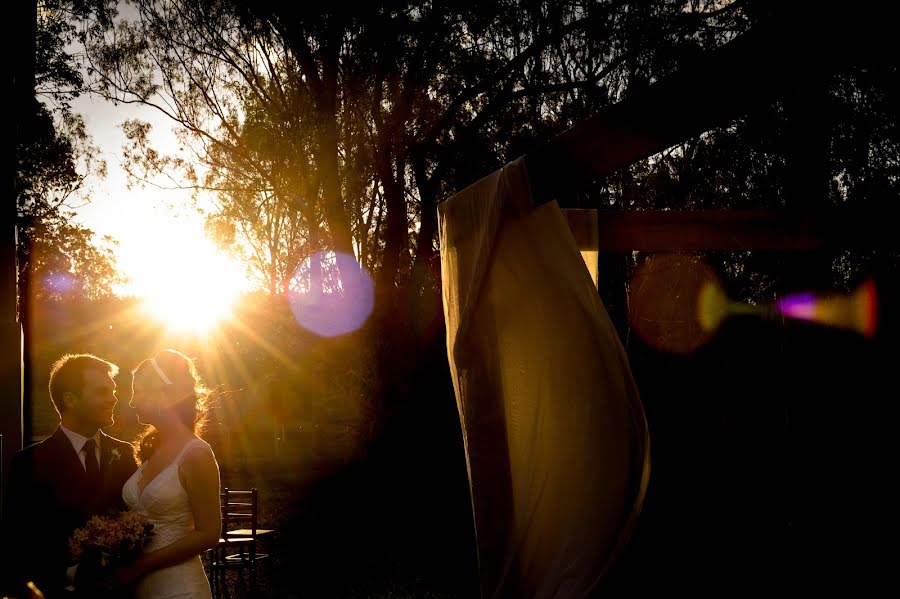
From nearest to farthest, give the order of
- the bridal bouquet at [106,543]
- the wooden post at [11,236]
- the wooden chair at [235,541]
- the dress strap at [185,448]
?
the bridal bouquet at [106,543] → the dress strap at [185,448] → the wooden post at [11,236] → the wooden chair at [235,541]

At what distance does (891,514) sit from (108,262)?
102 feet

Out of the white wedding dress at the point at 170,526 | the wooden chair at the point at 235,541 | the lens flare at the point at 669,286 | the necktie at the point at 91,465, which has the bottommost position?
the wooden chair at the point at 235,541

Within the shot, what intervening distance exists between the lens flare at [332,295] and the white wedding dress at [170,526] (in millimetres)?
12745

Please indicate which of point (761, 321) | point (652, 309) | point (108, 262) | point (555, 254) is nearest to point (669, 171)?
point (652, 309)

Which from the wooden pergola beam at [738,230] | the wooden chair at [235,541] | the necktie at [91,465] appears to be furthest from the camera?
the wooden chair at [235,541]

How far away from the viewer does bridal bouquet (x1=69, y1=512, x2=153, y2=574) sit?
339 centimetres

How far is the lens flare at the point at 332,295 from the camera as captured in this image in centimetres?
1673

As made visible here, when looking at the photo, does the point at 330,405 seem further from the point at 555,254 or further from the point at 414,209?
the point at 555,254

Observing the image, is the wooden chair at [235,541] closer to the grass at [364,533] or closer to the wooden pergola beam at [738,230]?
the grass at [364,533]

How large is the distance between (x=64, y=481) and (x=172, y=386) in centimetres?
63

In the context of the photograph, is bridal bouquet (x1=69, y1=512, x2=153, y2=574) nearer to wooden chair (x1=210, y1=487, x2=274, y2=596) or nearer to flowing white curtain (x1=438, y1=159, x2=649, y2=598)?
flowing white curtain (x1=438, y1=159, x2=649, y2=598)

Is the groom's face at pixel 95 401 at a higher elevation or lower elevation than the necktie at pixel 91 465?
higher

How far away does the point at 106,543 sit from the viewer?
3387 mm

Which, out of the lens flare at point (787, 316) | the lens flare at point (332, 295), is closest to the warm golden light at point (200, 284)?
the lens flare at point (332, 295)
